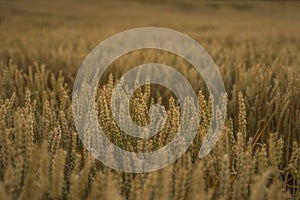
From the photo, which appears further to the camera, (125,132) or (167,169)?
(125,132)

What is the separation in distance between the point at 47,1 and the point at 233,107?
53.6 ft

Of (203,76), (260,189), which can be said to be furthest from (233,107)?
(260,189)

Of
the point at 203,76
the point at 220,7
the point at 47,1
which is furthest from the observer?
the point at 220,7

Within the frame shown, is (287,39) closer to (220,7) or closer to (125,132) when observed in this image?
(125,132)

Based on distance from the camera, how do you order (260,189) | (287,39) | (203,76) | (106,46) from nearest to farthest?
(260,189)
(203,76)
(106,46)
(287,39)

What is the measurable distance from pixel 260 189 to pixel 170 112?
41cm

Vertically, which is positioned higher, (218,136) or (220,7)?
(220,7)

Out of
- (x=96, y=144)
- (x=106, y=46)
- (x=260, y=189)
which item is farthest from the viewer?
(x=106, y=46)

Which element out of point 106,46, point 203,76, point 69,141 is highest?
point 106,46

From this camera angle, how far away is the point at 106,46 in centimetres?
431

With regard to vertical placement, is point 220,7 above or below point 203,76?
above

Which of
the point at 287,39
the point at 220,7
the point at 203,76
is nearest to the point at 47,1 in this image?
the point at 220,7

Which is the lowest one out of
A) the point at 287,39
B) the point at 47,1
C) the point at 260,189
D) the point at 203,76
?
the point at 260,189

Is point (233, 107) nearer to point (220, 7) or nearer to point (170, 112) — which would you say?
Answer: point (170, 112)
